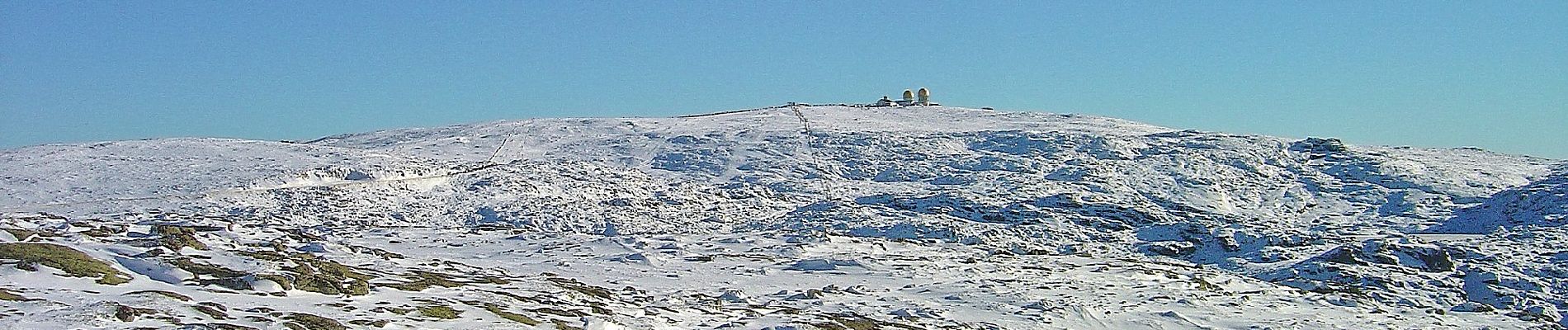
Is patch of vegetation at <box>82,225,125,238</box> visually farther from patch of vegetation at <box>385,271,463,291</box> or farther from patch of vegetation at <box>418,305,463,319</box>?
patch of vegetation at <box>418,305,463,319</box>

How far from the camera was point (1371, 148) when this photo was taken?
42.4 m

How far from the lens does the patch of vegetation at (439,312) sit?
14.4m

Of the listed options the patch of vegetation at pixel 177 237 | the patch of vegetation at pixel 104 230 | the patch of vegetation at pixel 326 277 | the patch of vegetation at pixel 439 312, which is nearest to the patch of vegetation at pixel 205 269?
the patch of vegetation at pixel 326 277

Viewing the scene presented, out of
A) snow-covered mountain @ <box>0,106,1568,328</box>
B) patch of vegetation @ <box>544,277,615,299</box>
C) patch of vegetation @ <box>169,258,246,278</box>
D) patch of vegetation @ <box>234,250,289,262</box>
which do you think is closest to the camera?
patch of vegetation @ <box>169,258,246,278</box>

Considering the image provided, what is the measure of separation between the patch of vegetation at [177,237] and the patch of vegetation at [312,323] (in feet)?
20.8

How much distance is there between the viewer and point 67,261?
1548 cm

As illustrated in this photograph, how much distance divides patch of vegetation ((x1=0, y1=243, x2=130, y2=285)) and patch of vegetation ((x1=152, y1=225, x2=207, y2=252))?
2.13 metres

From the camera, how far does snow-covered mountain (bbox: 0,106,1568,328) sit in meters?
16.4

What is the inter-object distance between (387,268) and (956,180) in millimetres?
20003

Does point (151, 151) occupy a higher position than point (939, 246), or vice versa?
point (151, 151)

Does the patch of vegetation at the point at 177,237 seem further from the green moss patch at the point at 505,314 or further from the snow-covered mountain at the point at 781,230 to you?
the green moss patch at the point at 505,314

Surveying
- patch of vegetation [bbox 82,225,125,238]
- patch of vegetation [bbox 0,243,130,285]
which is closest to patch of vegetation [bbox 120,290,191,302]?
patch of vegetation [bbox 0,243,130,285]

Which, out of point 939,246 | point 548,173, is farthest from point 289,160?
point 939,246

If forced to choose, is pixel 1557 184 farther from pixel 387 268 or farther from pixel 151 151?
pixel 151 151
